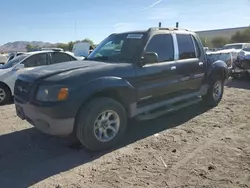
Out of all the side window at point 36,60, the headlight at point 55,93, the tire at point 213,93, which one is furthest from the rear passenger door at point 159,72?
the side window at point 36,60

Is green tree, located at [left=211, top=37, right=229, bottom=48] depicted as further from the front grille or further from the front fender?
the front grille

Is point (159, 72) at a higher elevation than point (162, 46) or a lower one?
lower

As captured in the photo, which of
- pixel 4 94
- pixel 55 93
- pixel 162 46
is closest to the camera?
pixel 55 93

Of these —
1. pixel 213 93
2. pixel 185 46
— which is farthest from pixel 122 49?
pixel 213 93

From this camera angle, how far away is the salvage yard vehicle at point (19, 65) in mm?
8180

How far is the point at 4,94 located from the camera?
8211 millimetres

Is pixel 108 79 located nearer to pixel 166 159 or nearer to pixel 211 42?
pixel 166 159

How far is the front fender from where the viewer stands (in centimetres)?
672

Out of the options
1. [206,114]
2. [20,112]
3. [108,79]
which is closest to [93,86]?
[108,79]

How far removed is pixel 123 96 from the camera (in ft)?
15.2

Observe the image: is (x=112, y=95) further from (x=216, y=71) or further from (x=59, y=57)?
(x=59, y=57)

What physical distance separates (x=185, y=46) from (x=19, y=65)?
210 inches

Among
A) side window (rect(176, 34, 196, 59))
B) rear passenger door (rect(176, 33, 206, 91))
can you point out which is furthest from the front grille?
side window (rect(176, 34, 196, 59))

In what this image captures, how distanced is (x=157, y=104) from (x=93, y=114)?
1.60 m
